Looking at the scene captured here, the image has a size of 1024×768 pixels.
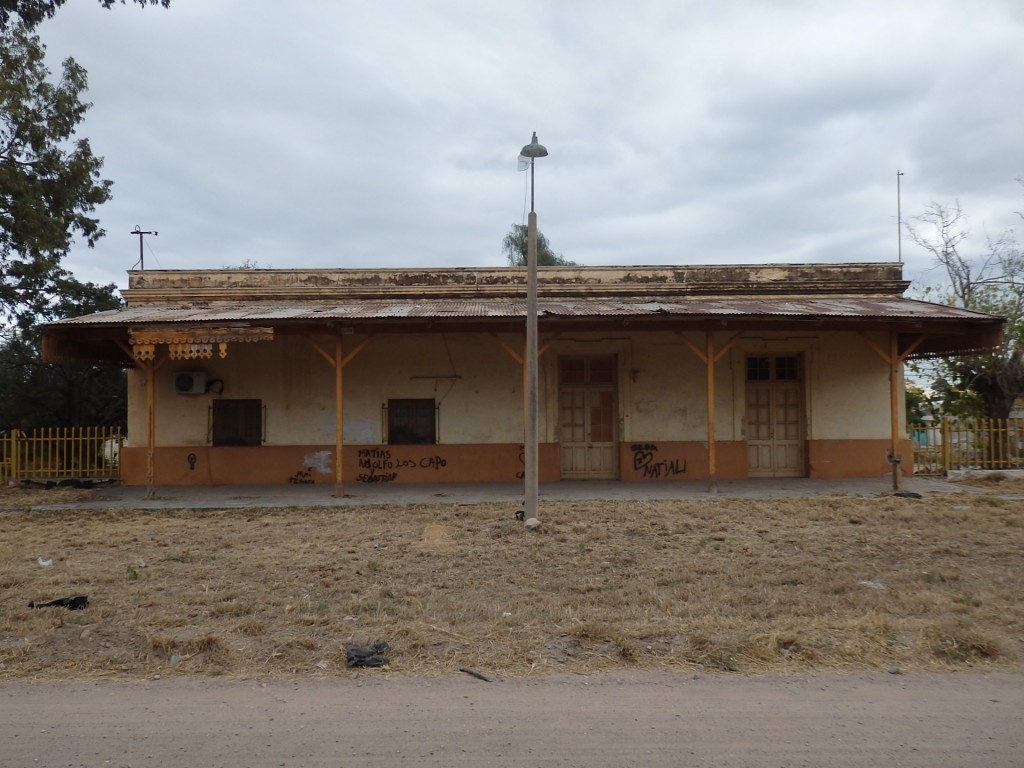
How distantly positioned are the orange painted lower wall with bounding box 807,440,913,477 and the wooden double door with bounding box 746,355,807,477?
262 mm

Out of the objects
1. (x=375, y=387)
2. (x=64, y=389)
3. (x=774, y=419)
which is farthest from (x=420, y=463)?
(x=64, y=389)

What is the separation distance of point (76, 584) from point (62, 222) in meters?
15.8

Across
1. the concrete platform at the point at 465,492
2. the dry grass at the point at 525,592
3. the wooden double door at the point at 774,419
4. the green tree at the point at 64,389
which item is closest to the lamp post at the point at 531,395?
the dry grass at the point at 525,592

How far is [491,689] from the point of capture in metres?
4.52

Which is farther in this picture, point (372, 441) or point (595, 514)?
point (372, 441)

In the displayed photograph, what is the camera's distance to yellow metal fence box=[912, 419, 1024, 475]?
53.6 ft

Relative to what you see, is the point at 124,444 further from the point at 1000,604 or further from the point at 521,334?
the point at 1000,604

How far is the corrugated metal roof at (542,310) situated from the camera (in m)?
13.1

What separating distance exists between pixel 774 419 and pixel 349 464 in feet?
29.3

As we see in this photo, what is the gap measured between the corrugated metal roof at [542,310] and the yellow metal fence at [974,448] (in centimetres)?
309

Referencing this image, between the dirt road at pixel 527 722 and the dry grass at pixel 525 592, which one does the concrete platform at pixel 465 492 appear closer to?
the dry grass at pixel 525 592

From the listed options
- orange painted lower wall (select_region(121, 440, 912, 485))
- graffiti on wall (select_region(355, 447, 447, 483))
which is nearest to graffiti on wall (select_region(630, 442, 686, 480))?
orange painted lower wall (select_region(121, 440, 912, 485))

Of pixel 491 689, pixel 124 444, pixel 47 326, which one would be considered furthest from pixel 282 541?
pixel 124 444

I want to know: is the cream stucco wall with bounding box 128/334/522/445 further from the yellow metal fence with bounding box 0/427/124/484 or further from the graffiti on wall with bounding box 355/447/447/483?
the yellow metal fence with bounding box 0/427/124/484
